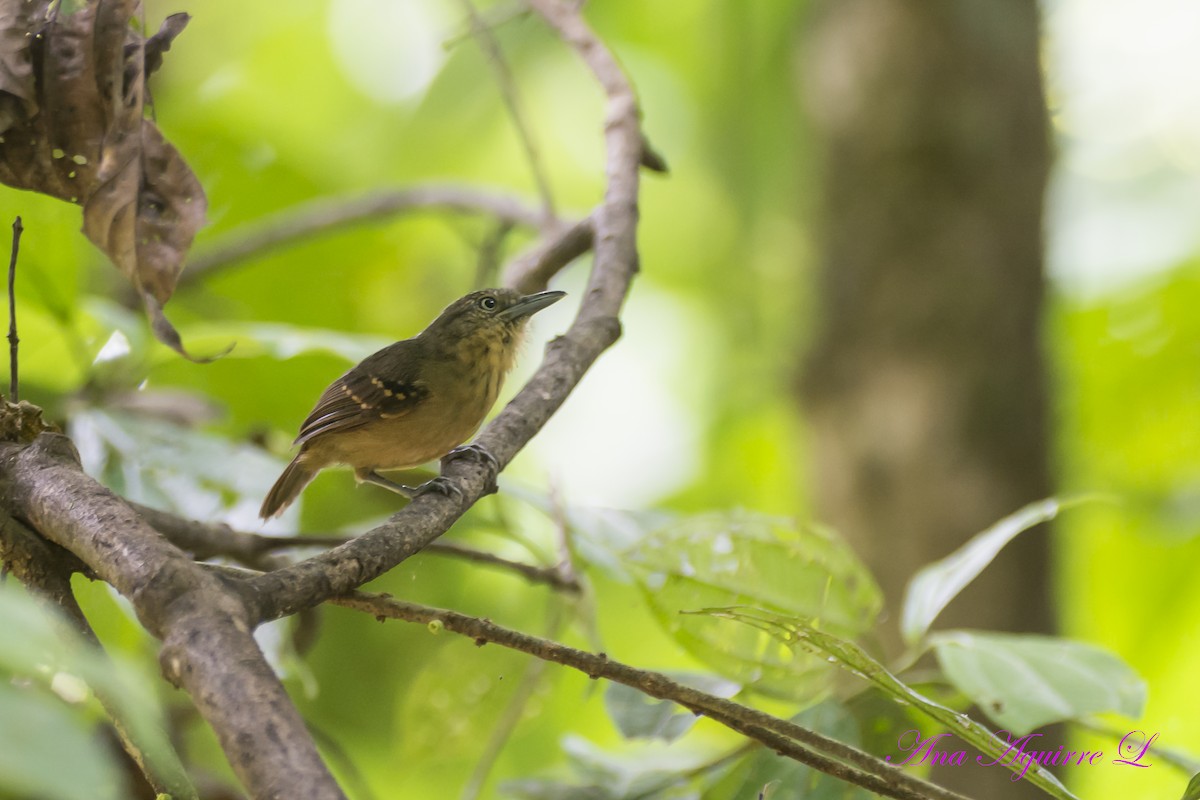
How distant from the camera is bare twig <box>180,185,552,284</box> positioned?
421 cm

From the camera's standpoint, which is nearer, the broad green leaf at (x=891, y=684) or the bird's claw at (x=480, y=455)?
the broad green leaf at (x=891, y=684)

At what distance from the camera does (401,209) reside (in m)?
4.36

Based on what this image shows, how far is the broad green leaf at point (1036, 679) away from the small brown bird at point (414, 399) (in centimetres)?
168

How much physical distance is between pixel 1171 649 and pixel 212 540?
4.09m

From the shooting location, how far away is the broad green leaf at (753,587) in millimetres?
2381

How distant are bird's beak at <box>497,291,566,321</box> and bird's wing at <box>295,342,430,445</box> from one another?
409 millimetres

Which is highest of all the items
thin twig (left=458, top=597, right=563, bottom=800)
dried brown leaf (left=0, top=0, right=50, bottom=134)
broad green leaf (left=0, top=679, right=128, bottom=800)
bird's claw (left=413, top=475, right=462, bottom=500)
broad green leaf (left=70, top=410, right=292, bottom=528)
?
dried brown leaf (left=0, top=0, right=50, bottom=134)

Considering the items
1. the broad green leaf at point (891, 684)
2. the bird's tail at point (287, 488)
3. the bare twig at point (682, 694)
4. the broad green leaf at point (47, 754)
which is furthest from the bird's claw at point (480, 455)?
the broad green leaf at point (47, 754)

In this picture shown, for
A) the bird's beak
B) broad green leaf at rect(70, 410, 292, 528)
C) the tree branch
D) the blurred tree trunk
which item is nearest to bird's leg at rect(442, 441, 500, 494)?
the tree branch

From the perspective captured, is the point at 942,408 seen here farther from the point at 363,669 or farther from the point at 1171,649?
the point at 363,669

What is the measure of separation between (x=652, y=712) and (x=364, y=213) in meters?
2.54

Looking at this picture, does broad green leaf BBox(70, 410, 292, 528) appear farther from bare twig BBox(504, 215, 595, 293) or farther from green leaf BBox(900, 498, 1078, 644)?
green leaf BBox(900, 498, 1078, 644)

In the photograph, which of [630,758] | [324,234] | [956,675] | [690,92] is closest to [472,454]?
[956,675]

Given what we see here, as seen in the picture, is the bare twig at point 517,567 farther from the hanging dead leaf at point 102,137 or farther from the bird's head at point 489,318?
the bird's head at point 489,318
